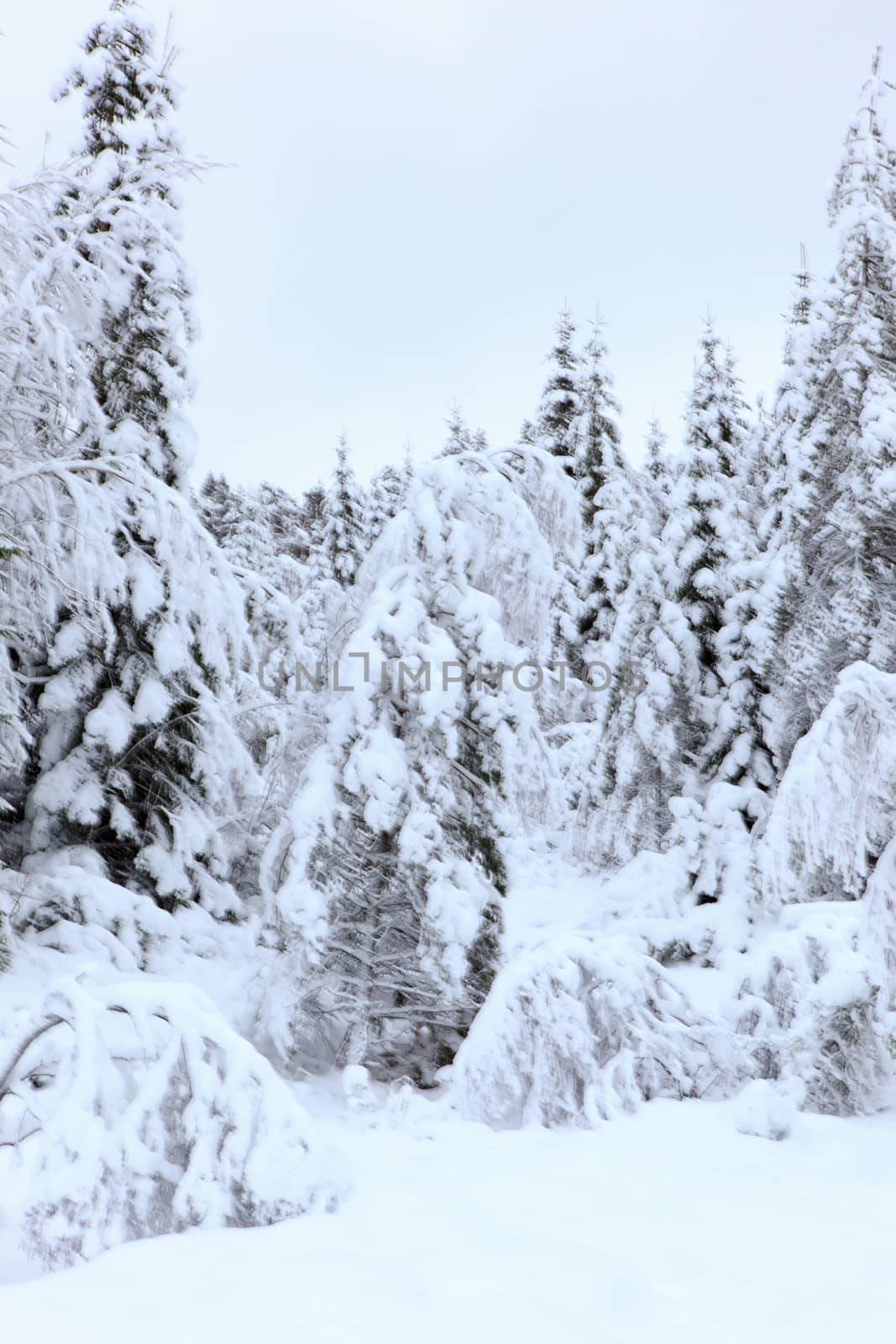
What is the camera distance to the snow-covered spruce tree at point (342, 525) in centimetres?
3031

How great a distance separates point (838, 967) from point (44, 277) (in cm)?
780

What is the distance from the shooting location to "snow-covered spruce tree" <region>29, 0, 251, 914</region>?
823 centimetres

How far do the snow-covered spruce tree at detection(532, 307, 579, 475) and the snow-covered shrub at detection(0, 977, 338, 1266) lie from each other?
89.7ft

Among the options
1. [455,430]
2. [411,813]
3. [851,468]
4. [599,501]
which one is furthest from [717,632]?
[455,430]

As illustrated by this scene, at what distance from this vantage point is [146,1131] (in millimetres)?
3607

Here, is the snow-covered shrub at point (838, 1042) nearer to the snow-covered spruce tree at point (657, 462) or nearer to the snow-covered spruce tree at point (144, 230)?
the snow-covered spruce tree at point (144, 230)

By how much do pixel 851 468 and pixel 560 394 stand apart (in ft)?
59.3

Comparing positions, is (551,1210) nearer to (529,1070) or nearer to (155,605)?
(529,1070)

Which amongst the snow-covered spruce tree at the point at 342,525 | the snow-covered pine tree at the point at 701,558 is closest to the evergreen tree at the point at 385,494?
the snow-covered spruce tree at the point at 342,525

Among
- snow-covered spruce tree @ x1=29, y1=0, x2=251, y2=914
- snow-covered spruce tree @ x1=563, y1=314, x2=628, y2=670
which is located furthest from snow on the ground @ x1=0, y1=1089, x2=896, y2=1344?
snow-covered spruce tree @ x1=563, y1=314, x2=628, y2=670

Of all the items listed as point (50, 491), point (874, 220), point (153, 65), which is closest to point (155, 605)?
point (50, 491)

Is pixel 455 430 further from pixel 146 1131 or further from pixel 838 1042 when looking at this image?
pixel 146 1131

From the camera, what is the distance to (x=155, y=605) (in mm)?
8656

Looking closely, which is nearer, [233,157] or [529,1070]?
[529,1070]
